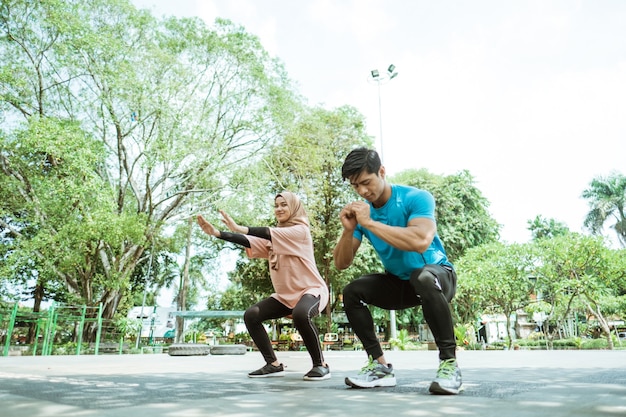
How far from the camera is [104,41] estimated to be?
47.9ft

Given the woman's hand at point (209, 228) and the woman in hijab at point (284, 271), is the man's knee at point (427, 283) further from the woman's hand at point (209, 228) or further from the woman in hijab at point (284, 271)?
the woman's hand at point (209, 228)

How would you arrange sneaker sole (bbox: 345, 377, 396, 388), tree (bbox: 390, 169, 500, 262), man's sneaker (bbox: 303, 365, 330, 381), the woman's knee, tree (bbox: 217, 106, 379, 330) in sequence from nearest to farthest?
sneaker sole (bbox: 345, 377, 396, 388) < man's sneaker (bbox: 303, 365, 330, 381) < the woman's knee < tree (bbox: 217, 106, 379, 330) < tree (bbox: 390, 169, 500, 262)

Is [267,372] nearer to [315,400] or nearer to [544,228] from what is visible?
[315,400]

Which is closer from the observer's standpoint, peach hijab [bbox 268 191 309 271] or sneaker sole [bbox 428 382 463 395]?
sneaker sole [bbox 428 382 463 395]

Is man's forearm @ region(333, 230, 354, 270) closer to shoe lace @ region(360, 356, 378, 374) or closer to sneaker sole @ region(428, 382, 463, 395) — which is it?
shoe lace @ region(360, 356, 378, 374)

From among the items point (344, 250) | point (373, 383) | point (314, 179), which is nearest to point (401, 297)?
point (344, 250)

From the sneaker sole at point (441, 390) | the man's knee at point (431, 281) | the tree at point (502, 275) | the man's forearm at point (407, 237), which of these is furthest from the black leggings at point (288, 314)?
the tree at point (502, 275)

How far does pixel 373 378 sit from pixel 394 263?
0.72 meters

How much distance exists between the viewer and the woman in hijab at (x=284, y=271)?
362 centimetres

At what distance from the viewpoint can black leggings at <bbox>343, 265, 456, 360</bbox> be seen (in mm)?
2557

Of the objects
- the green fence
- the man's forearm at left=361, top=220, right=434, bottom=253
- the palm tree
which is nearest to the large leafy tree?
the green fence

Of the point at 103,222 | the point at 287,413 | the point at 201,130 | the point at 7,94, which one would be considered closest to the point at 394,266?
the point at 287,413

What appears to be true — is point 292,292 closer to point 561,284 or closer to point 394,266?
point 394,266

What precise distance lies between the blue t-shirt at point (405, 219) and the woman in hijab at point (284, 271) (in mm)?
946
